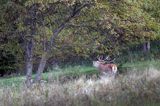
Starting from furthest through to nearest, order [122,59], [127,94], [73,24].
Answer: [122,59] < [73,24] < [127,94]

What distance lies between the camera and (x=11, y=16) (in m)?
15.9

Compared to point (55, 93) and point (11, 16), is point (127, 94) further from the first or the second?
point (11, 16)

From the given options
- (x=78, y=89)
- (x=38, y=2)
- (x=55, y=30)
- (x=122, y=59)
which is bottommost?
(x=122, y=59)

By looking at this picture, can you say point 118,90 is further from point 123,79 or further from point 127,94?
point 123,79

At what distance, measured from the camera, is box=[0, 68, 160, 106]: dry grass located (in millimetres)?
9586

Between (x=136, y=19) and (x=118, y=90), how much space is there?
20.5 feet

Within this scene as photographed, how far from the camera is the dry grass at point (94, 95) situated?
9586mm

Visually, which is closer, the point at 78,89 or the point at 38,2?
the point at 78,89

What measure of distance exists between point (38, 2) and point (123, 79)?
446cm

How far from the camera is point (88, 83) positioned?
11.1 meters

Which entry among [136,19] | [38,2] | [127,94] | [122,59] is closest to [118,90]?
[127,94]

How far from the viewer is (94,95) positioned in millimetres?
9867

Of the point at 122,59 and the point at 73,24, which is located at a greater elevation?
the point at 73,24

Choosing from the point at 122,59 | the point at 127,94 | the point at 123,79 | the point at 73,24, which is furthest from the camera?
the point at 122,59
